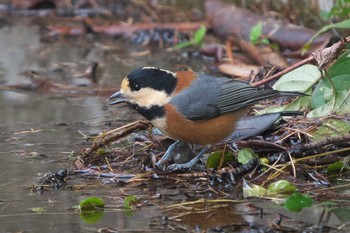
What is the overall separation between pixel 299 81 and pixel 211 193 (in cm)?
155

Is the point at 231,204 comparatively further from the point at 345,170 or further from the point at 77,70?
the point at 77,70

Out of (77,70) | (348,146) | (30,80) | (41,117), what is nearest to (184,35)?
(77,70)

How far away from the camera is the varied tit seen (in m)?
5.07

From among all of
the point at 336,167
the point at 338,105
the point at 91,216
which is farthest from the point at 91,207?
the point at 338,105

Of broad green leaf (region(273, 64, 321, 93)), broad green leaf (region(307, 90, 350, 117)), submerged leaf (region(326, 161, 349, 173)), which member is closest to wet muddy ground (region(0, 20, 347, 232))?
submerged leaf (region(326, 161, 349, 173))

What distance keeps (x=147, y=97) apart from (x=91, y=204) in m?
0.99

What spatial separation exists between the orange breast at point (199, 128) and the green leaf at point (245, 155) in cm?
24

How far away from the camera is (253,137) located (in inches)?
212

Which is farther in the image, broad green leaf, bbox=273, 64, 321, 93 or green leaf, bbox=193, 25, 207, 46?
green leaf, bbox=193, 25, 207, 46

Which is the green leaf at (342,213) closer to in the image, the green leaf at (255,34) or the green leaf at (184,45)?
the green leaf at (255,34)

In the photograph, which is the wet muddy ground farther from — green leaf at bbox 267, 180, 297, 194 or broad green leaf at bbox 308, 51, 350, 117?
broad green leaf at bbox 308, 51, 350, 117

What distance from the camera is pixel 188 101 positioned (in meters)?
5.13

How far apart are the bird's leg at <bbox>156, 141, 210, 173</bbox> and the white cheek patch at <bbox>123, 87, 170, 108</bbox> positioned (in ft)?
1.10

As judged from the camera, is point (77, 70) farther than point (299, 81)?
Yes
